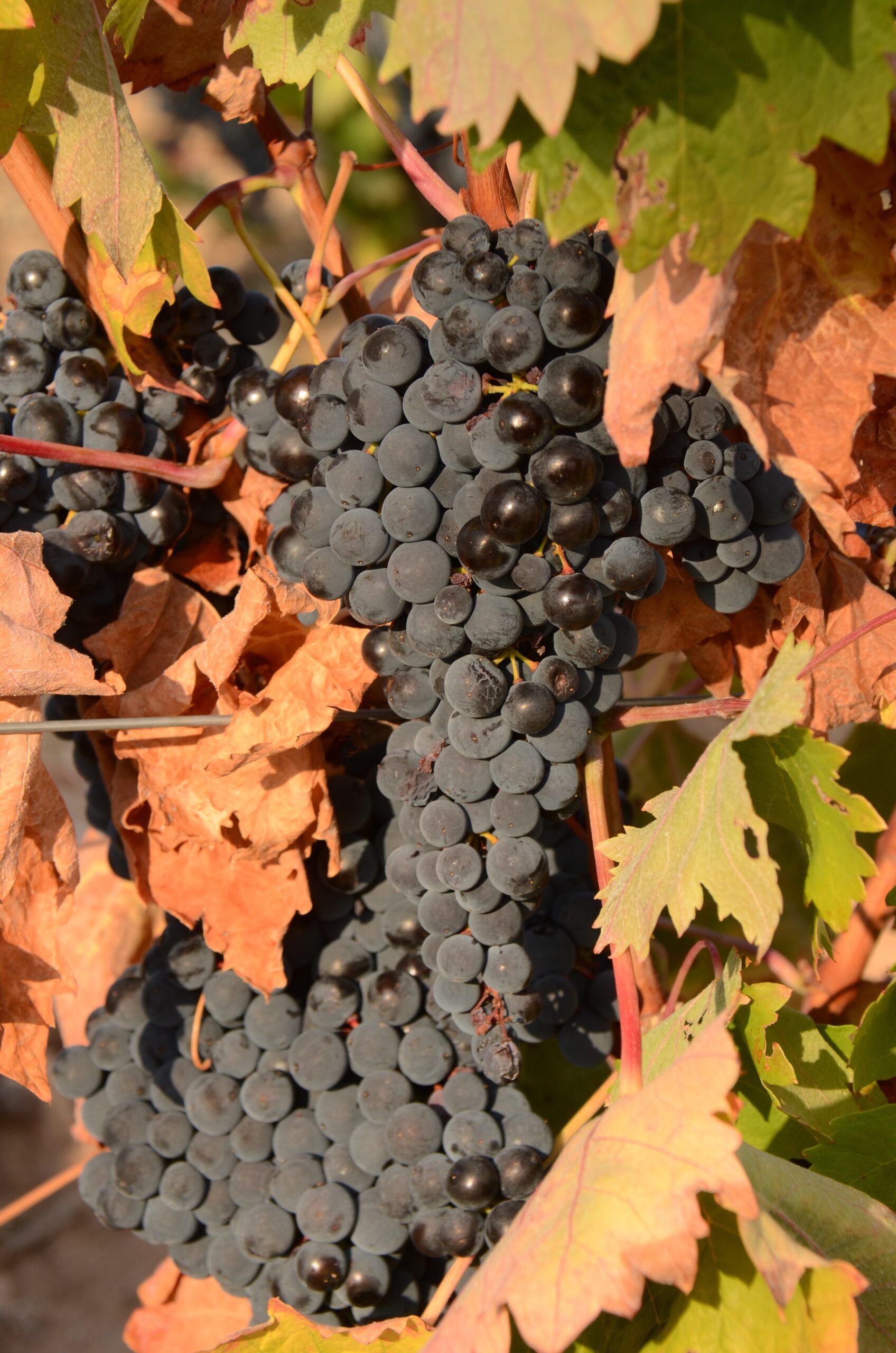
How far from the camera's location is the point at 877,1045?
0.74 m

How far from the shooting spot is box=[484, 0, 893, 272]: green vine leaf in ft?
1.52

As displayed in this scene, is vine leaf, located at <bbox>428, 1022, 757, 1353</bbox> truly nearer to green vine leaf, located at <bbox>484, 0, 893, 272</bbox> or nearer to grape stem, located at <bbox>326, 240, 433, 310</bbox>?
green vine leaf, located at <bbox>484, 0, 893, 272</bbox>

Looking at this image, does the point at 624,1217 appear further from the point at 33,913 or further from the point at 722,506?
the point at 33,913

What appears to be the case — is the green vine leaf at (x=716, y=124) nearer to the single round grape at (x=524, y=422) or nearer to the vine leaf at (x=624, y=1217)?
the single round grape at (x=524, y=422)

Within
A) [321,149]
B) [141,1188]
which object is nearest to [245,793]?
[141,1188]

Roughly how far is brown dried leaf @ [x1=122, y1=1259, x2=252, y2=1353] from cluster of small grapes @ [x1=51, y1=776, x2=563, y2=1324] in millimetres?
70

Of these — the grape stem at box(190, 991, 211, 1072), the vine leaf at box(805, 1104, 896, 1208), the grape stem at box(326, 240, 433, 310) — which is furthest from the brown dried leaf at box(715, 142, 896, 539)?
the grape stem at box(190, 991, 211, 1072)

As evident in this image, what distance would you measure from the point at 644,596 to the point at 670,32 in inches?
12.3

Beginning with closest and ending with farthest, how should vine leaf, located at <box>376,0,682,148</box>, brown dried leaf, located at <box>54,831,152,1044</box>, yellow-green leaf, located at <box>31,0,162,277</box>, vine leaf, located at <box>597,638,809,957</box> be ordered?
1. vine leaf, located at <box>376,0,682,148</box>
2. vine leaf, located at <box>597,638,809,957</box>
3. yellow-green leaf, located at <box>31,0,162,277</box>
4. brown dried leaf, located at <box>54,831,152,1044</box>

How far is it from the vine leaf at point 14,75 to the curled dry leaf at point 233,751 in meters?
0.33

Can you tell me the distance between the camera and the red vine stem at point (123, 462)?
2.51 feet

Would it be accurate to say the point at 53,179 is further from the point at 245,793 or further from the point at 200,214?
the point at 245,793

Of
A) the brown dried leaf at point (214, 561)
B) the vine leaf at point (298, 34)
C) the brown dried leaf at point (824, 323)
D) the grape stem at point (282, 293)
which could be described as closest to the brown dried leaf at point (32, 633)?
the brown dried leaf at point (214, 561)

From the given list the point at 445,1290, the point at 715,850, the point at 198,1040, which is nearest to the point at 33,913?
the point at 198,1040
